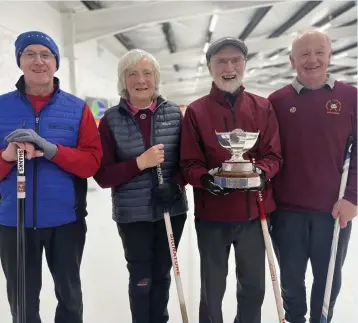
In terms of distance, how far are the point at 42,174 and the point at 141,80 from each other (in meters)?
0.58

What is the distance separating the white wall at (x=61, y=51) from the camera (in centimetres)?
320

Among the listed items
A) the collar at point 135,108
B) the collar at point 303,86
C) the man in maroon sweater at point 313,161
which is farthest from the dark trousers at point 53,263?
the collar at point 303,86

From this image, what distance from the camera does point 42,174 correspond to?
4.91 ft

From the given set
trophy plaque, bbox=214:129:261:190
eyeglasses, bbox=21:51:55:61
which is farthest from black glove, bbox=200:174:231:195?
eyeglasses, bbox=21:51:55:61

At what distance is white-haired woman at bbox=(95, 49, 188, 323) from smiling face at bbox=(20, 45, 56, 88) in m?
0.32

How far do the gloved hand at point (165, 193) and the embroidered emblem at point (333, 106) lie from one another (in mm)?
789

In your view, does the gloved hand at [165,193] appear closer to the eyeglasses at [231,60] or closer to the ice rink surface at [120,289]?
the eyeglasses at [231,60]

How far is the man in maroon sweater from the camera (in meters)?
1.67

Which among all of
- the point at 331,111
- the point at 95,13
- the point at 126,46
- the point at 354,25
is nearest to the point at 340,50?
the point at 354,25

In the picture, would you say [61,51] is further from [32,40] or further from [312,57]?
[312,57]

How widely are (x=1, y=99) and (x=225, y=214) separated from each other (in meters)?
1.05

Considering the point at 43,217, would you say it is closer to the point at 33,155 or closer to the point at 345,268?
the point at 33,155

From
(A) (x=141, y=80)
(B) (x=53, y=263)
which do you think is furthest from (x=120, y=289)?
(A) (x=141, y=80)

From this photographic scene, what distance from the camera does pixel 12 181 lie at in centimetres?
151
